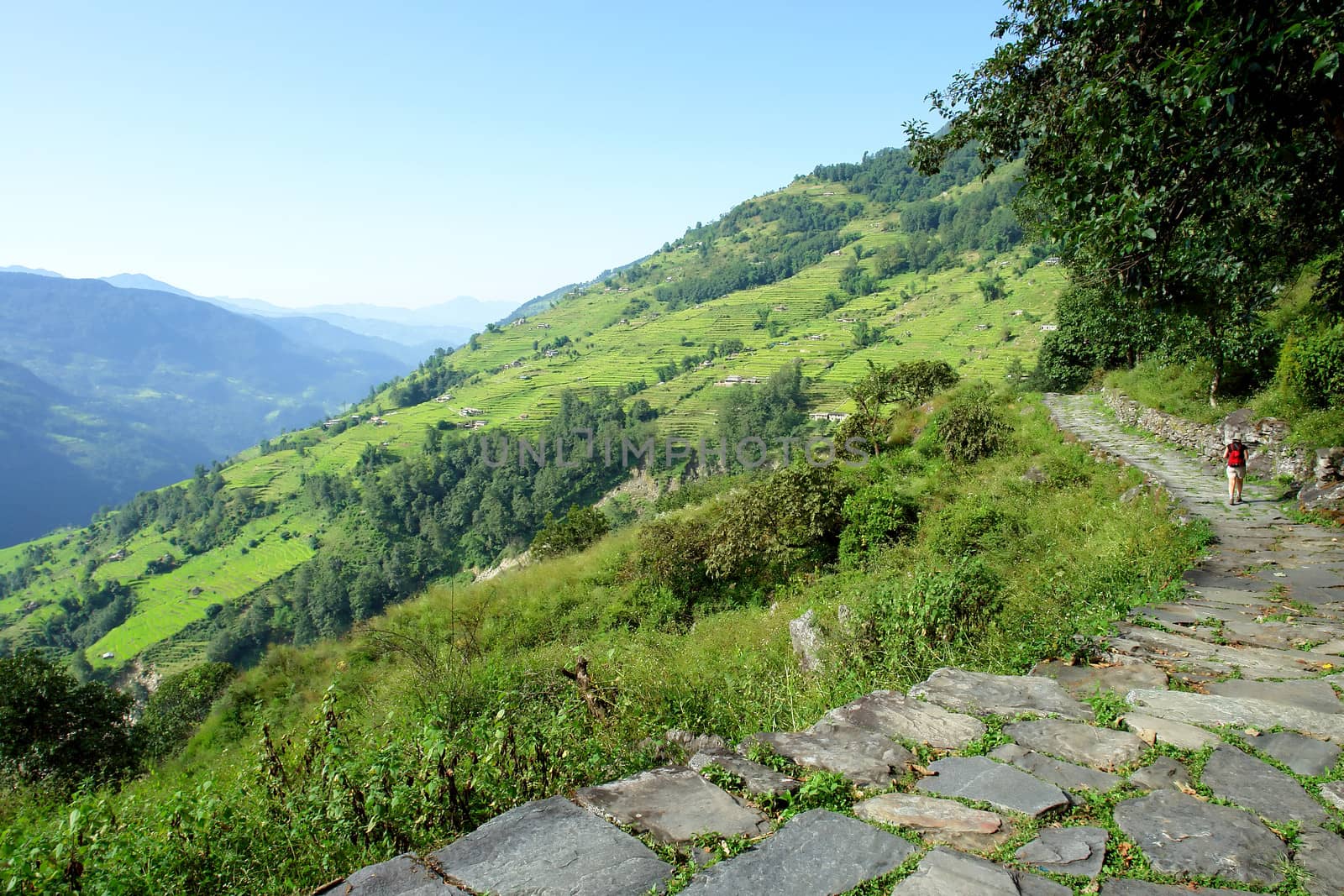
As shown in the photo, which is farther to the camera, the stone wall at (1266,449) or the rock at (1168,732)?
the stone wall at (1266,449)

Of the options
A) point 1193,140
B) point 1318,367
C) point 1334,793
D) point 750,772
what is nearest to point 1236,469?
point 1318,367

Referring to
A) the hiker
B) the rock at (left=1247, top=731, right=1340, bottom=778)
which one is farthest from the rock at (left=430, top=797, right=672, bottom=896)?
the hiker

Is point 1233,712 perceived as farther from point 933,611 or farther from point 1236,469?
point 1236,469

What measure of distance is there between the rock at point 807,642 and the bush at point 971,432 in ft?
24.8

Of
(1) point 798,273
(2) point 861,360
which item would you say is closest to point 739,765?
(2) point 861,360

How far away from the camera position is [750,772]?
9.39 ft

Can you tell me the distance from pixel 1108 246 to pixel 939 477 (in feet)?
25.9

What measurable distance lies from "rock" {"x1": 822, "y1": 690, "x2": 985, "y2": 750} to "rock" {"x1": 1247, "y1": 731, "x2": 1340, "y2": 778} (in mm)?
1077

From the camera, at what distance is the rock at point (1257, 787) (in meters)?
2.26

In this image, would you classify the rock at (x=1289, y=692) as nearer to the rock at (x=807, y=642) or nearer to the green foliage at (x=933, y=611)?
the green foliage at (x=933, y=611)

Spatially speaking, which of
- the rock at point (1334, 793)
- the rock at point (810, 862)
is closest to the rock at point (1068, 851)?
the rock at point (810, 862)

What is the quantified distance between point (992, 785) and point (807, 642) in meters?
4.33

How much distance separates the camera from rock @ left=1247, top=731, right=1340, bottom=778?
2.55 meters

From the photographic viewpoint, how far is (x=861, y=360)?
222 feet
